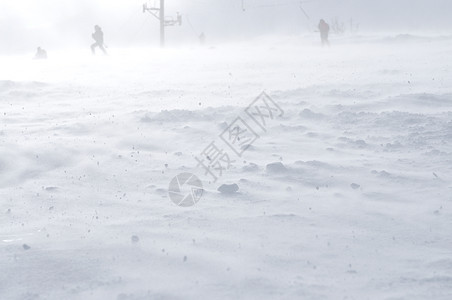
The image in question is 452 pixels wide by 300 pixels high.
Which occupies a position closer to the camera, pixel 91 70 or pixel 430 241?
pixel 430 241

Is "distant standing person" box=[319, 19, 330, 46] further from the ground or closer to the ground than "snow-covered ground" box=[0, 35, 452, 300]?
further from the ground

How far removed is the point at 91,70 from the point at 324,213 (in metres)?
10.8

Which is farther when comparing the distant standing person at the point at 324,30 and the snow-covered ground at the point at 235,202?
the distant standing person at the point at 324,30

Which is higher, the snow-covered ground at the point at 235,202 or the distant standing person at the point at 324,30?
the distant standing person at the point at 324,30

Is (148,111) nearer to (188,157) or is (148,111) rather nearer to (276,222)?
(188,157)

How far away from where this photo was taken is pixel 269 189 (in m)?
3.99

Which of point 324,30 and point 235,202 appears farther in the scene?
point 324,30

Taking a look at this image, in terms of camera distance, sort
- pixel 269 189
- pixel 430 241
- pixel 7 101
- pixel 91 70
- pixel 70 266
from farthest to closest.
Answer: pixel 91 70, pixel 7 101, pixel 269 189, pixel 430 241, pixel 70 266

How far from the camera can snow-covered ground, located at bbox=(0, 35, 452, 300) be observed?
2.69m

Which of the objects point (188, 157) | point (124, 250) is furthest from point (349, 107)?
point (124, 250)

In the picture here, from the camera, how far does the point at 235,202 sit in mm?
3746

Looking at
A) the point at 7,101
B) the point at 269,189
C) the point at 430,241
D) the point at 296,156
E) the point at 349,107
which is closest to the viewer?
the point at 430,241

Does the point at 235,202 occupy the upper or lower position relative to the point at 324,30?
lower

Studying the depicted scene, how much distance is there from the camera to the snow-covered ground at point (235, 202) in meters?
2.69
